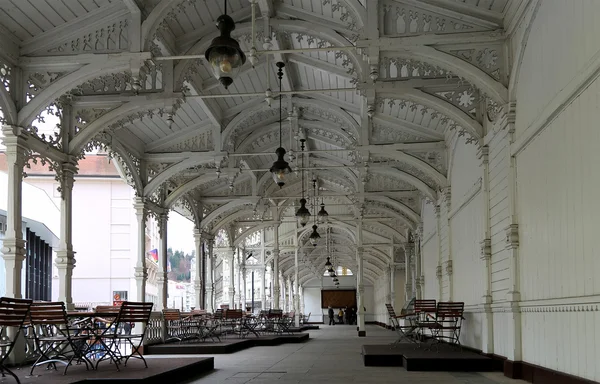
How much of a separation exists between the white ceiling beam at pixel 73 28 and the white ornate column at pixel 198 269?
12438 millimetres

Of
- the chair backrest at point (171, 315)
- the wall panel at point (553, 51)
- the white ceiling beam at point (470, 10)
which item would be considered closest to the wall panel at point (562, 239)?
the wall panel at point (553, 51)

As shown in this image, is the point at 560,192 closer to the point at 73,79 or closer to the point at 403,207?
the point at 73,79

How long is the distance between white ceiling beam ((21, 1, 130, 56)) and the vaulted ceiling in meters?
0.02

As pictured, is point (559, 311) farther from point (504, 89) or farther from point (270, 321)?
point (270, 321)

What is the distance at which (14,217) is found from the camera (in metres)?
9.55

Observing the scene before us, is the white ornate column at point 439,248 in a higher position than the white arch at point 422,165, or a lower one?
lower

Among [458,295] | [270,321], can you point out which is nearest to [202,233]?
[270,321]

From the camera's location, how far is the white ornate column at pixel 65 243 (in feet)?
36.7

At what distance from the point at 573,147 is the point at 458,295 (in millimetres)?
8122

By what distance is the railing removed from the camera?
1444cm

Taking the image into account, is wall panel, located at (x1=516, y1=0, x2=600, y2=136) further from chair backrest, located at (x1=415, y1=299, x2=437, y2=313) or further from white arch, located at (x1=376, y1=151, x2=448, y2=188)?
white arch, located at (x1=376, y1=151, x2=448, y2=188)

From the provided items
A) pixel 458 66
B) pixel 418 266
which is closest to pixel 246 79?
pixel 458 66

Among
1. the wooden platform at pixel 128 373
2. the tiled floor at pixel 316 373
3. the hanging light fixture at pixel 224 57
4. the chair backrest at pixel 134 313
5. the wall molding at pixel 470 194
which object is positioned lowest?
the tiled floor at pixel 316 373

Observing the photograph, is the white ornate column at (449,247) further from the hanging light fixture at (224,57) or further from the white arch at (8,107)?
the hanging light fixture at (224,57)
